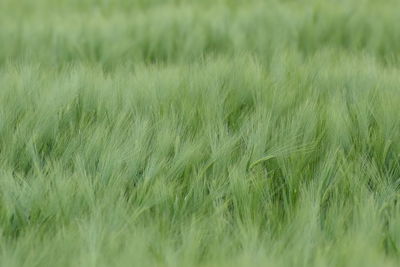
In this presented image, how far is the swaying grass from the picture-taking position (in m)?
0.82

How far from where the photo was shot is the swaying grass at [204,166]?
0.82 m

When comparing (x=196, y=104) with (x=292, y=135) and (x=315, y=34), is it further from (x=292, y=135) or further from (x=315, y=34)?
(x=315, y=34)

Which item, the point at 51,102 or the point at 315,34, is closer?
the point at 51,102

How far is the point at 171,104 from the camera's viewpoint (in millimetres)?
1226

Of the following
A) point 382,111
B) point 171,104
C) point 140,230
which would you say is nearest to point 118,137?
point 171,104

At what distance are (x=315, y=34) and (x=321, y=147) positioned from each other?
1.25m

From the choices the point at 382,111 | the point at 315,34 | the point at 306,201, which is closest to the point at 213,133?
the point at 306,201

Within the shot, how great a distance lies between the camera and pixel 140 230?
2.77 ft

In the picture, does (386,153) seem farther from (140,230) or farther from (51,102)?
(51,102)

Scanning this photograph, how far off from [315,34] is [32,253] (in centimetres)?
177

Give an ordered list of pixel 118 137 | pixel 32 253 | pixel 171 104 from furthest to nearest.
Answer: pixel 171 104
pixel 118 137
pixel 32 253

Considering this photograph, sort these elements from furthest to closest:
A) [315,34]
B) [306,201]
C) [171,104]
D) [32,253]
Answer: [315,34] < [171,104] < [306,201] < [32,253]

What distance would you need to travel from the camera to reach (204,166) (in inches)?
41.8

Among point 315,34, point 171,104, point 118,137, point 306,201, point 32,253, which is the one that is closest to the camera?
point 32,253
